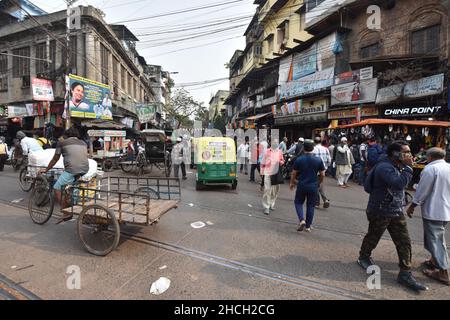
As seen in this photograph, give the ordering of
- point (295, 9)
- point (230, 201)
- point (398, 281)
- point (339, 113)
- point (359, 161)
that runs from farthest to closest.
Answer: point (295, 9), point (339, 113), point (359, 161), point (230, 201), point (398, 281)

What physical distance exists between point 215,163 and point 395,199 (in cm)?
634

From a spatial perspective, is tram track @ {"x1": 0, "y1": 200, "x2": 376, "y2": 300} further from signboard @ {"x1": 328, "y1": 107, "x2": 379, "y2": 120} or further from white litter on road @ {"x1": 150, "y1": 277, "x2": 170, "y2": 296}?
signboard @ {"x1": 328, "y1": 107, "x2": 379, "y2": 120}

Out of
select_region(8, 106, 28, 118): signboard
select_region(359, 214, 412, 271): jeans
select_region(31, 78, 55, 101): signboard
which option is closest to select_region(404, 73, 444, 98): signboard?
select_region(359, 214, 412, 271): jeans

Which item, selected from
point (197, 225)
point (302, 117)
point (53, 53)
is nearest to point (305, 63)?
point (302, 117)

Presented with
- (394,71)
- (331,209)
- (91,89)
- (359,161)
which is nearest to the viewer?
(331,209)

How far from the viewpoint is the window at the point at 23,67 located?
69.5 ft

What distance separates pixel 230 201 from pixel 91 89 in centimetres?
1490

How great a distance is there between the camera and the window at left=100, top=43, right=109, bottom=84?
821 inches

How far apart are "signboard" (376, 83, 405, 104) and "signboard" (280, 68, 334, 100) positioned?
3.87 meters

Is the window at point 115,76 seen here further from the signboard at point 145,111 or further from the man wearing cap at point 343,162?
the man wearing cap at point 343,162

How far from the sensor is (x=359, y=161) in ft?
39.2

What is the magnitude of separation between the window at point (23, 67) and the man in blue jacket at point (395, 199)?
86.3ft
